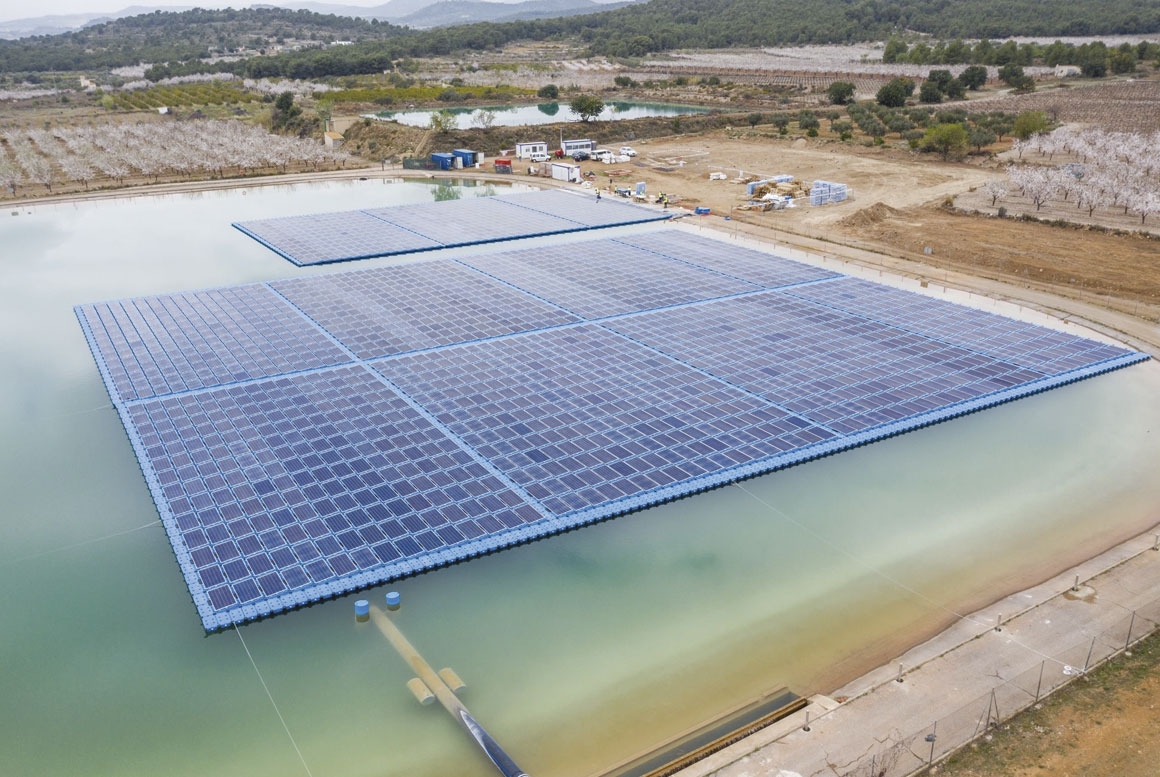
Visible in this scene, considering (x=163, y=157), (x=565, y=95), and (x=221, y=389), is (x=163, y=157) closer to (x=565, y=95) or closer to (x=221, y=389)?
(x=221, y=389)

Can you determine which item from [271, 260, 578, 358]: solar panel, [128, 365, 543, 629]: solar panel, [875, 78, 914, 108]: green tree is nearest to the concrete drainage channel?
[128, 365, 543, 629]: solar panel

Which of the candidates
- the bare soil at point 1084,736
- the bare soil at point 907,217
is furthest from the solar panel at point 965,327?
the bare soil at point 1084,736

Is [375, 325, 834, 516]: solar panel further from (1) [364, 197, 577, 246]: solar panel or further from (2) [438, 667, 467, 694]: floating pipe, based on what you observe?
(1) [364, 197, 577, 246]: solar panel

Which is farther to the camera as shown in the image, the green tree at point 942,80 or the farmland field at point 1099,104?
the green tree at point 942,80

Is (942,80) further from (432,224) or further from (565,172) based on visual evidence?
(432,224)

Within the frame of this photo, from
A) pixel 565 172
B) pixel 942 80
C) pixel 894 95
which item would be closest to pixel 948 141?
pixel 894 95

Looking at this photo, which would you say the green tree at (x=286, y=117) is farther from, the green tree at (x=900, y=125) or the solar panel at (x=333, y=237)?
the green tree at (x=900, y=125)
